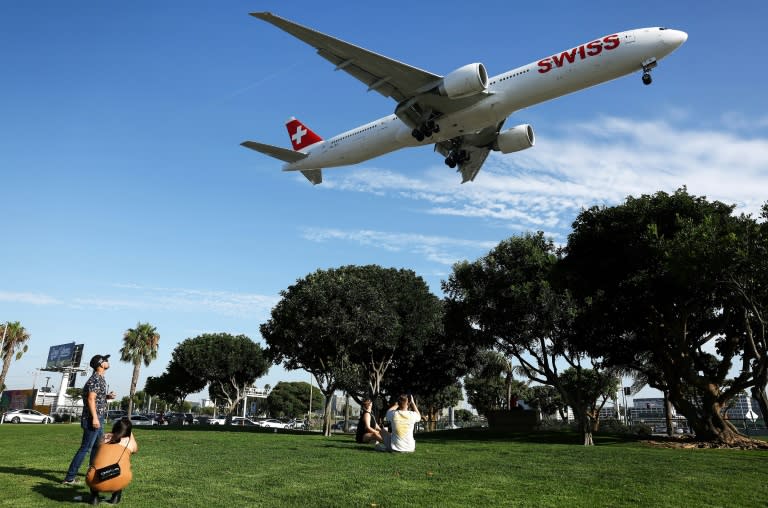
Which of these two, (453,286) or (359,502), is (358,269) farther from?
(359,502)

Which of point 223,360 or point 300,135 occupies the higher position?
point 300,135

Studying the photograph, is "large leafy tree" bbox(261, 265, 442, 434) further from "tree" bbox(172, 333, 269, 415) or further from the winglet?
"tree" bbox(172, 333, 269, 415)

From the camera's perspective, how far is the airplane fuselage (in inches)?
790

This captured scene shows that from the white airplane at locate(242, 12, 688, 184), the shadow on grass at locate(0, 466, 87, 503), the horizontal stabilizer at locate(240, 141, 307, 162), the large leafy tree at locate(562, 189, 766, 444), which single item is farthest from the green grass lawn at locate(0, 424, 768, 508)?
the horizontal stabilizer at locate(240, 141, 307, 162)

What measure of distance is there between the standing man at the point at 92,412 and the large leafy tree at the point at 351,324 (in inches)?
996

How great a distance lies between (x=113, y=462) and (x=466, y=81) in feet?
60.1

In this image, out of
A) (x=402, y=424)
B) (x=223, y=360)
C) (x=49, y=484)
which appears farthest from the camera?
(x=223, y=360)

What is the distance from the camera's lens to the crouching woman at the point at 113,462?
639cm

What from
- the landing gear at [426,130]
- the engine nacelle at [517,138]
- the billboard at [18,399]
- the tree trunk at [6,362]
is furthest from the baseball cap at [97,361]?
the billboard at [18,399]

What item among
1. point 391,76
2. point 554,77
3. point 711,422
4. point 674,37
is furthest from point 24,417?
point 674,37

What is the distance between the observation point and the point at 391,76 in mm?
22188

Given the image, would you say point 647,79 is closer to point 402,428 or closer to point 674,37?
point 674,37

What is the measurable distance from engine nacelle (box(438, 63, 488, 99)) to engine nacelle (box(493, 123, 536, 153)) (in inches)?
203

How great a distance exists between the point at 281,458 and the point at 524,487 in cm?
588
